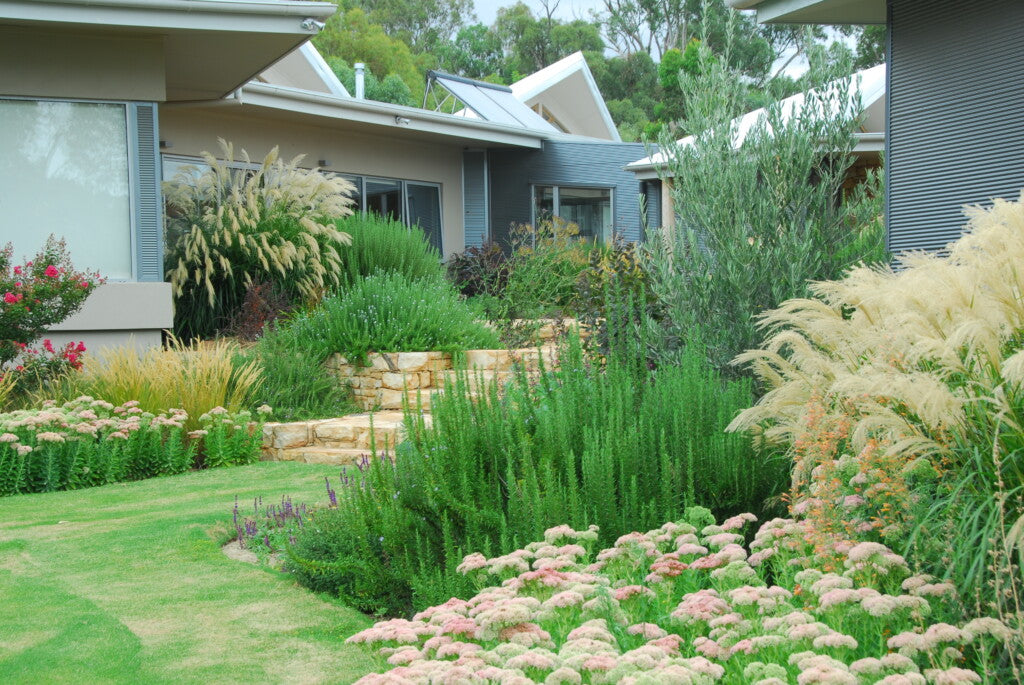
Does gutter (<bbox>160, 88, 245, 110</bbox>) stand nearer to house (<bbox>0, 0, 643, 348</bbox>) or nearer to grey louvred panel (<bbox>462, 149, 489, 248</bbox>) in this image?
house (<bbox>0, 0, 643, 348</bbox>)

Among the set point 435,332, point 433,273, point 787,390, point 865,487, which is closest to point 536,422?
point 787,390

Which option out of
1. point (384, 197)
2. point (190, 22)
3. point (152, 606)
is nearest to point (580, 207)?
point (384, 197)

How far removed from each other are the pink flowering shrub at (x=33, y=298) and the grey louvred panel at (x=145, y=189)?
1.28m

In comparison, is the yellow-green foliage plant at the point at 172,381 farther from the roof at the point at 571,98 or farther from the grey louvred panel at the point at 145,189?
the roof at the point at 571,98

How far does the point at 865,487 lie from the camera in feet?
11.3

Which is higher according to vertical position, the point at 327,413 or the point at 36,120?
the point at 36,120

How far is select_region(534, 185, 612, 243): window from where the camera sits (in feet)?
60.5

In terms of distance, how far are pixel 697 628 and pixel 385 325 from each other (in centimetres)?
762

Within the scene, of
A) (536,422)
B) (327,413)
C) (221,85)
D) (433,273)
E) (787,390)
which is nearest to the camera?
(787,390)

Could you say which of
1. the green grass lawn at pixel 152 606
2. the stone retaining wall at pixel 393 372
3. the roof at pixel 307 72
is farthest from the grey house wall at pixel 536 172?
the green grass lawn at pixel 152 606

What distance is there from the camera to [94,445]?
7492 mm

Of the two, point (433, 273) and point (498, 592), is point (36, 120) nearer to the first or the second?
point (433, 273)

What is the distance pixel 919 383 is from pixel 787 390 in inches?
44.8

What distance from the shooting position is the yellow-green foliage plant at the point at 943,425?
2957mm
